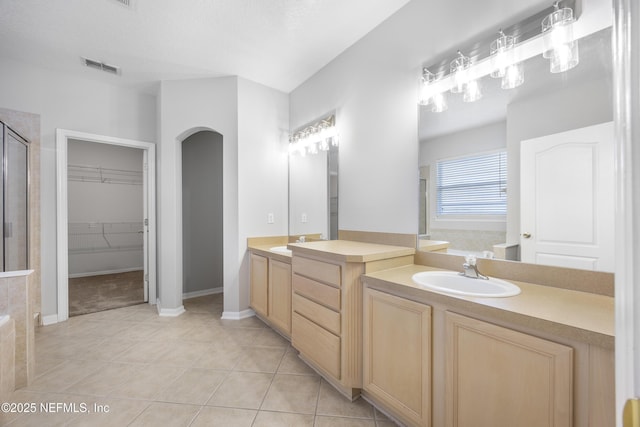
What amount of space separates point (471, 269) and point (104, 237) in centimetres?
617

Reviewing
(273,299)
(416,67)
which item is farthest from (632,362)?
(273,299)

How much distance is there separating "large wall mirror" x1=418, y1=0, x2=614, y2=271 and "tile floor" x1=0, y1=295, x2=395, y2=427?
49.1 inches

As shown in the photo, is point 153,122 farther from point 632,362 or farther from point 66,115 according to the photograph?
point 632,362

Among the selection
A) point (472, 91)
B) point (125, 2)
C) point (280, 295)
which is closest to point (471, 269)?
point (472, 91)

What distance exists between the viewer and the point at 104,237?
16.8 ft

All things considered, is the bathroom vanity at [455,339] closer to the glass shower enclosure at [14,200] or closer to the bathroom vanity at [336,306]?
the bathroom vanity at [336,306]

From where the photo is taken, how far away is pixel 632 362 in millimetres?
348

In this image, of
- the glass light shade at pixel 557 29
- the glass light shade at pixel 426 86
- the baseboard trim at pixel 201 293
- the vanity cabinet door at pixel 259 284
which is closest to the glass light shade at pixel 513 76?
the glass light shade at pixel 557 29

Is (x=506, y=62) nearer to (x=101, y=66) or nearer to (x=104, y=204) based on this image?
(x=101, y=66)

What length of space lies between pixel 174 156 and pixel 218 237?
1431 mm

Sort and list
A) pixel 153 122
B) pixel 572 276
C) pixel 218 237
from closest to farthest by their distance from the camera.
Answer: pixel 572 276 < pixel 153 122 < pixel 218 237

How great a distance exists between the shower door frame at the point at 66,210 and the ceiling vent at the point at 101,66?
73 centimetres

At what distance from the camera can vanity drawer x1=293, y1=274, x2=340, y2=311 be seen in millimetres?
1699

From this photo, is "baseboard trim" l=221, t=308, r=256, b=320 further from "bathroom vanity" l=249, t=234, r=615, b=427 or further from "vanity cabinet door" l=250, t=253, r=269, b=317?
"bathroom vanity" l=249, t=234, r=615, b=427
